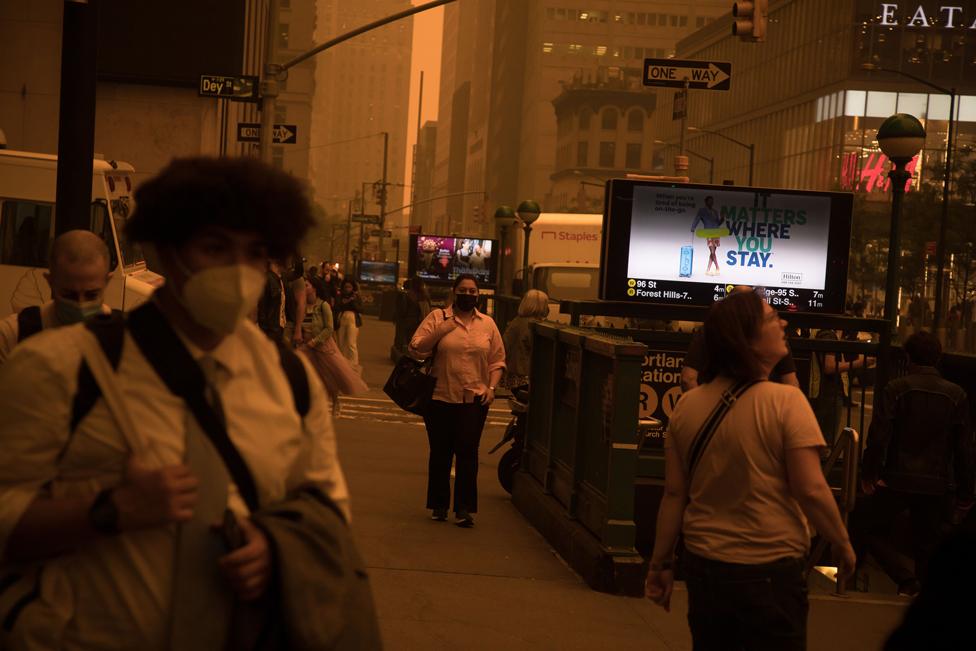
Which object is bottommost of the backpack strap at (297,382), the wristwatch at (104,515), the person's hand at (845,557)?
the person's hand at (845,557)

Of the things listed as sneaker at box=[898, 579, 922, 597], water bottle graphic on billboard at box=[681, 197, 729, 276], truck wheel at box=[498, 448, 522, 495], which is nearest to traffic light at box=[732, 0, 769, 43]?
water bottle graphic on billboard at box=[681, 197, 729, 276]

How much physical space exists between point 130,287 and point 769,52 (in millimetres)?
82064

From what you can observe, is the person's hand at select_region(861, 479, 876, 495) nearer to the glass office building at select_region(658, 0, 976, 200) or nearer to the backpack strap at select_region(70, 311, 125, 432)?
the backpack strap at select_region(70, 311, 125, 432)

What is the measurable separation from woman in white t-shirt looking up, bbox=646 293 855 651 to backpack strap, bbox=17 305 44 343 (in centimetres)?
242

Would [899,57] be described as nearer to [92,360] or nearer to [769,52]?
[769,52]

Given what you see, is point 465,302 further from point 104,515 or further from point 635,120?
point 635,120

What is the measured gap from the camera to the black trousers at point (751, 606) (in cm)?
465

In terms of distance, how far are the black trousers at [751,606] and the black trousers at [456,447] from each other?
5.90 metres

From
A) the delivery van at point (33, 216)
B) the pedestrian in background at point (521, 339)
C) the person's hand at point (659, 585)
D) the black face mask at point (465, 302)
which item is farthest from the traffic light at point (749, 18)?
the person's hand at point (659, 585)

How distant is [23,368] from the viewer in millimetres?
2555

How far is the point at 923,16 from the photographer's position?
77250 millimetres

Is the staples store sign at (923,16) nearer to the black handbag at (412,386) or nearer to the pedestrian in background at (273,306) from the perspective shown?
the pedestrian in background at (273,306)

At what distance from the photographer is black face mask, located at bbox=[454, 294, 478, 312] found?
10.8 metres

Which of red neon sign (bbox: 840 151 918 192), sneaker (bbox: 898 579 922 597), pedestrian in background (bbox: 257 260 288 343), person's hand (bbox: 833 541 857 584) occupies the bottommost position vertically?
sneaker (bbox: 898 579 922 597)
